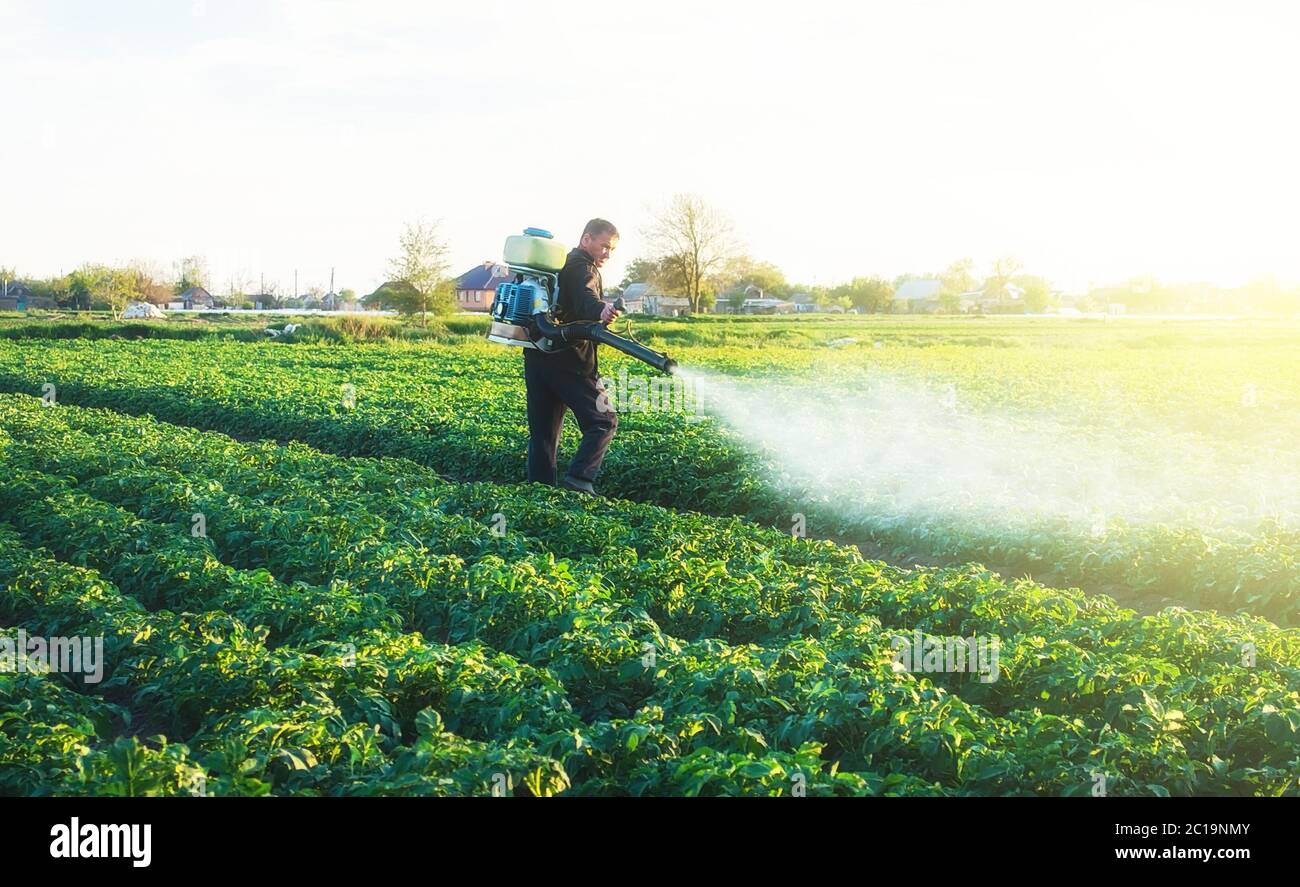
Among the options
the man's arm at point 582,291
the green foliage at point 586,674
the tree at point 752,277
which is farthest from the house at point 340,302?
the green foliage at point 586,674

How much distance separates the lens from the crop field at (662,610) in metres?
4.72

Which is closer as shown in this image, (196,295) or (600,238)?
(600,238)

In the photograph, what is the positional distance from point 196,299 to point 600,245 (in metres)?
129

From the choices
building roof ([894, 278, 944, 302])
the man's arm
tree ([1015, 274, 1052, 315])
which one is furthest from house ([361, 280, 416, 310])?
building roof ([894, 278, 944, 302])

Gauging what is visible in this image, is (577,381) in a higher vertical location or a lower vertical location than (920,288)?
lower

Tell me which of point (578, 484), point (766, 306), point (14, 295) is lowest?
point (578, 484)

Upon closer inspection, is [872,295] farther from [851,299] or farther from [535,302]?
[535,302]

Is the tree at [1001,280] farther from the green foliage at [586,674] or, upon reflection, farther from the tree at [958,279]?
the green foliage at [586,674]

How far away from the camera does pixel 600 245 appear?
35.5ft

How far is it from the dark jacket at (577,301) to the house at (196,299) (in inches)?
→ 4913

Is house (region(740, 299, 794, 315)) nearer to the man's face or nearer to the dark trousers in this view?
the dark trousers

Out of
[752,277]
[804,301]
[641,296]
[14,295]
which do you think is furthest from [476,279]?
[14,295]

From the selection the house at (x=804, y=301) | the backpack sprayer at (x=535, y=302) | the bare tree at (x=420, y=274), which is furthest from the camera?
the house at (x=804, y=301)

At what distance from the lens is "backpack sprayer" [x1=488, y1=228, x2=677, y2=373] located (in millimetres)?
10750
